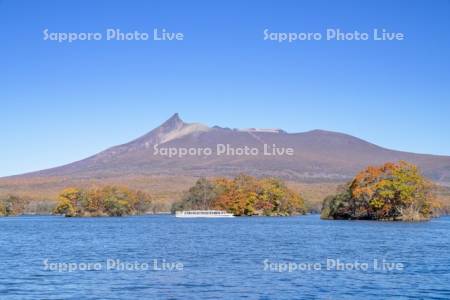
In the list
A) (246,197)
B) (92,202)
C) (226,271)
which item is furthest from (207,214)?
(226,271)

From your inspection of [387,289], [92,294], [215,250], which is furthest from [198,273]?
[215,250]

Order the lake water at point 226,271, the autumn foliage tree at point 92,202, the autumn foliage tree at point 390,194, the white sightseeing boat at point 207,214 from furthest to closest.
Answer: the autumn foliage tree at point 92,202 < the white sightseeing boat at point 207,214 < the autumn foliage tree at point 390,194 < the lake water at point 226,271

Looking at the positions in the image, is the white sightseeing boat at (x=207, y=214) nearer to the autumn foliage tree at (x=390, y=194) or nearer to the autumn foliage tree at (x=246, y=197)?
the autumn foliage tree at (x=246, y=197)

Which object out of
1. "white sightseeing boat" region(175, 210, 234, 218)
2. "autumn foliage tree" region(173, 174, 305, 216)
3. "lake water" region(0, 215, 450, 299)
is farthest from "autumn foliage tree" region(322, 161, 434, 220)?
"lake water" region(0, 215, 450, 299)

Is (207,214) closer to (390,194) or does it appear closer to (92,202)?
(92,202)

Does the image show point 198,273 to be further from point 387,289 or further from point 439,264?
point 439,264

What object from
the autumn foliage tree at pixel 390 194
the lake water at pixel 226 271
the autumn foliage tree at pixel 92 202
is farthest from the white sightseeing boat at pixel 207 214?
the lake water at pixel 226 271

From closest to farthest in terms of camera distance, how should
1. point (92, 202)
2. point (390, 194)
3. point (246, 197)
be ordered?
point (390, 194), point (246, 197), point (92, 202)

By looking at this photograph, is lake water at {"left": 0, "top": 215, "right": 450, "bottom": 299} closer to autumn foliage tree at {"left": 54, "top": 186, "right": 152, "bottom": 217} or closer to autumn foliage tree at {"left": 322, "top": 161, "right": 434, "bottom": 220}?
autumn foliage tree at {"left": 322, "top": 161, "right": 434, "bottom": 220}
